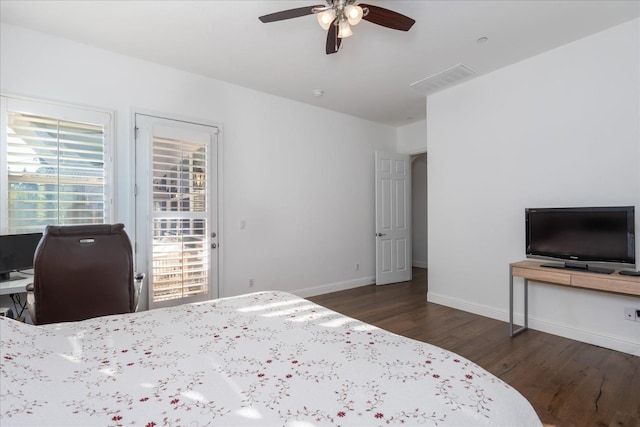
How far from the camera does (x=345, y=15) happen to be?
2055 mm

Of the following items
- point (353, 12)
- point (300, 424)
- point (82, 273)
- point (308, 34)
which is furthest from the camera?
point (308, 34)

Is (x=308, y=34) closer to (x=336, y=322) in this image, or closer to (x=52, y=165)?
(x=336, y=322)

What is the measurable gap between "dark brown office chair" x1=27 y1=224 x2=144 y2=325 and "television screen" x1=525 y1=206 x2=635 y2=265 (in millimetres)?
3670

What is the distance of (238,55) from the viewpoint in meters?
3.14

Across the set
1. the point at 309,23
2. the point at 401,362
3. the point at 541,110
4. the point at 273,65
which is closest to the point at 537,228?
the point at 541,110

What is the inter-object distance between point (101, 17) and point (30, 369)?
278 centimetres

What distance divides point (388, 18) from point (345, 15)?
30 cm

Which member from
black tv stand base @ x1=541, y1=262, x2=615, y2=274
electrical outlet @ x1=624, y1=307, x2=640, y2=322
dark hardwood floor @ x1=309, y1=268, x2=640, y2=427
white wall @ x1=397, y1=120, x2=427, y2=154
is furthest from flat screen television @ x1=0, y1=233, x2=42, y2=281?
white wall @ x1=397, y1=120, x2=427, y2=154

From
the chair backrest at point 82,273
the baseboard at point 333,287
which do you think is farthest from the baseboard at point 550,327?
the chair backrest at point 82,273

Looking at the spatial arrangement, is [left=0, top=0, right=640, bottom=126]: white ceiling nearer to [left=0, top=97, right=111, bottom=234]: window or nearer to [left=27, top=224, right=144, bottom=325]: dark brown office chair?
[left=0, top=97, right=111, bottom=234]: window

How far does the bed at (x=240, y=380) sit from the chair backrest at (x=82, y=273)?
2.08 feet

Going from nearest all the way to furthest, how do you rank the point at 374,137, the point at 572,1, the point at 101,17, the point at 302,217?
the point at 572,1
the point at 101,17
the point at 302,217
the point at 374,137

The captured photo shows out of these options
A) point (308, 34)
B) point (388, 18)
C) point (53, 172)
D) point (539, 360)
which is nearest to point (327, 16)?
point (388, 18)

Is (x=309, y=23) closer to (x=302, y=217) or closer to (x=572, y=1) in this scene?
(x=572, y=1)
